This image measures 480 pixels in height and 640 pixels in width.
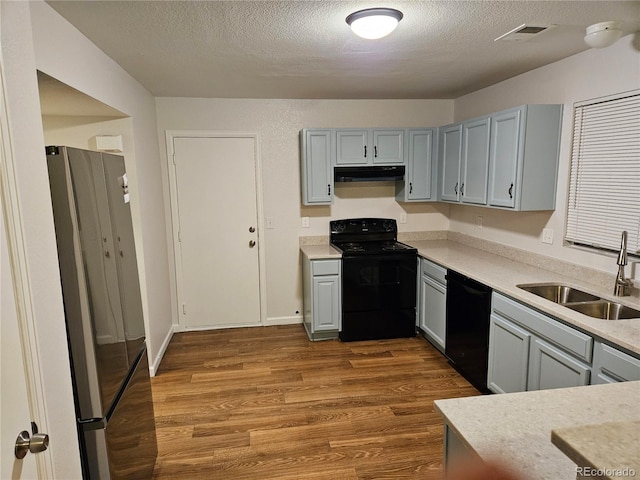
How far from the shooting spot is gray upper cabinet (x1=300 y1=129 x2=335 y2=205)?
3.93 metres

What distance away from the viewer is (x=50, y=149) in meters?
1.42

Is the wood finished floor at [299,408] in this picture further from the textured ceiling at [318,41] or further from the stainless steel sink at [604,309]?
the textured ceiling at [318,41]

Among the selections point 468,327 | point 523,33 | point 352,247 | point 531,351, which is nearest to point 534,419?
point 531,351

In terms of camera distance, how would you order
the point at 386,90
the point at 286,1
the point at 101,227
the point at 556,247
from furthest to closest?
the point at 386,90, the point at 556,247, the point at 286,1, the point at 101,227

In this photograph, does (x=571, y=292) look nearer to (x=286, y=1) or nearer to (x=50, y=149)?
(x=286, y=1)

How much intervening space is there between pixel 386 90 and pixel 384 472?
10.3ft

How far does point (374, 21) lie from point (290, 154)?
2.33 m

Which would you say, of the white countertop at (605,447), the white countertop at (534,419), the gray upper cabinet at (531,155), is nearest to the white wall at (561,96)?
the gray upper cabinet at (531,155)

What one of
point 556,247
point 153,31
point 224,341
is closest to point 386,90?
point 556,247

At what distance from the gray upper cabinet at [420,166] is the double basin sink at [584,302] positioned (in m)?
1.71

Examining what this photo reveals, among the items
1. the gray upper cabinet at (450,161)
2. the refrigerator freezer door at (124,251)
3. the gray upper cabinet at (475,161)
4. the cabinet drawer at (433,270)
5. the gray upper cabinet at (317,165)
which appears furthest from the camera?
the gray upper cabinet at (317,165)

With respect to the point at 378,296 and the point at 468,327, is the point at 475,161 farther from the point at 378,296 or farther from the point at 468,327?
the point at 378,296

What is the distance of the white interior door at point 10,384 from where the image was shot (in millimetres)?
993

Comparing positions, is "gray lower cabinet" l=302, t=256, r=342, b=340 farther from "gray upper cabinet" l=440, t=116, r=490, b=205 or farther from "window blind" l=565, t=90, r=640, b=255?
"window blind" l=565, t=90, r=640, b=255
